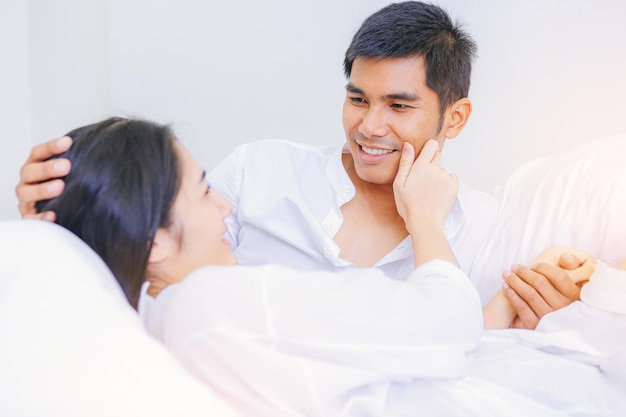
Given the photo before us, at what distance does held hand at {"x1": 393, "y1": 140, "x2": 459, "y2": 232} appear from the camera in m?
1.43

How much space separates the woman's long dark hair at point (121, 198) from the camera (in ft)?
3.29

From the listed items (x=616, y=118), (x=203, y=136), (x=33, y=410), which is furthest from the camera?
(x=203, y=136)

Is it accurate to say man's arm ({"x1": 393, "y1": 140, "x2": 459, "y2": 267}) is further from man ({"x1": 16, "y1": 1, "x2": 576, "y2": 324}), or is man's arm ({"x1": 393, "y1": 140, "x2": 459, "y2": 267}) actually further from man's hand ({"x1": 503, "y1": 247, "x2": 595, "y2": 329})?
man's hand ({"x1": 503, "y1": 247, "x2": 595, "y2": 329})

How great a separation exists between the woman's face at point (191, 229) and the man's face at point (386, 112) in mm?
630

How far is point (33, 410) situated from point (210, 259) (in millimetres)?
373

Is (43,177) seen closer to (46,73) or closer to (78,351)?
(78,351)

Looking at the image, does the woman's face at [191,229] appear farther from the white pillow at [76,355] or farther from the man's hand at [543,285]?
the man's hand at [543,285]

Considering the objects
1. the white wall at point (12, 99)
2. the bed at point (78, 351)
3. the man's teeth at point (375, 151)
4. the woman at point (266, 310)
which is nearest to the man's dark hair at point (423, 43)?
the man's teeth at point (375, 151)

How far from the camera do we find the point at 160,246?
106 cm

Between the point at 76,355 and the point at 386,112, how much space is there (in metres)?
1.04

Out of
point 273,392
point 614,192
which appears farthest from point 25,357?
point 614,192

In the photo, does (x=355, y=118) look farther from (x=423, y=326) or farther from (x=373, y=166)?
Result: (x=423, y=326)

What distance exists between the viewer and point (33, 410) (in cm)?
83

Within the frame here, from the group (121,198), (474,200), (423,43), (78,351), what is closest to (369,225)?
(474,200)
